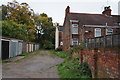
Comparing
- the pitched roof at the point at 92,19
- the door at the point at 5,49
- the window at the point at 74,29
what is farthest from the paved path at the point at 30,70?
the pitched roof at the point at 92,19

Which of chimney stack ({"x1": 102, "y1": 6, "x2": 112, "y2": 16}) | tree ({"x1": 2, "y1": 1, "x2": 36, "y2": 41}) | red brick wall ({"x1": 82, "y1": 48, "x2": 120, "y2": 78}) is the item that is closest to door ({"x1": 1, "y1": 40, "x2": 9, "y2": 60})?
red brick wall ({"x1": 82, "y1": 48, "x2": 120, "y2": 78})

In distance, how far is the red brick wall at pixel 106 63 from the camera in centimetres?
377

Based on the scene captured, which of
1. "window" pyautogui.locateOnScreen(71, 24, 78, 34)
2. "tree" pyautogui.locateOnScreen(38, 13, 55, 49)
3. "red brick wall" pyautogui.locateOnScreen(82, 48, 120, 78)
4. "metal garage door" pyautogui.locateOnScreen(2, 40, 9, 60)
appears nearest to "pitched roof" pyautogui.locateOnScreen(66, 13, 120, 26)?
"window" pyautogui.locateOnScreen(71, 24, 78, 34)

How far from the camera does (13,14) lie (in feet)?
99.9

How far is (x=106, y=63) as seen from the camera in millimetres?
4410

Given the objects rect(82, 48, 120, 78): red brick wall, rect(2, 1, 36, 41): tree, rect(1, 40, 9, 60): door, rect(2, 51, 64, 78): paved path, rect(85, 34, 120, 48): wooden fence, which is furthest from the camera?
rect(2, 1, 36, 41): tree

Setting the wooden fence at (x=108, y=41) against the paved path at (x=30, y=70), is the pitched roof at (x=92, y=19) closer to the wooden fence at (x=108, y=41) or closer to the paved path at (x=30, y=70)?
the paved path at (x=30, y=70)

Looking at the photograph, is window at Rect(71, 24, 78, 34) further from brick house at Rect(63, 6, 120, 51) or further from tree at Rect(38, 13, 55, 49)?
tree at Rect(38, 13, 55, 49)

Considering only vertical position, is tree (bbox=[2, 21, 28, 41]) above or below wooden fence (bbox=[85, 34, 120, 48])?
above

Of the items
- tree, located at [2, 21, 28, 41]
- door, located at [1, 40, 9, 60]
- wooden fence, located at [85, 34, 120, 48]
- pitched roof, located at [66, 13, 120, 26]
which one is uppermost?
pitched roof, located at [66, 13, 120, 26]

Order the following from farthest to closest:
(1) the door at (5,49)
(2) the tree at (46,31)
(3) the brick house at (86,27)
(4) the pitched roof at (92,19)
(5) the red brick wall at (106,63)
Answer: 1. (2) the tree at (46,31)
2. (4) the pitched roof at (92,19)
3. (3) the brick house at (86,27)
4. (1) the door at (5,49)
5. (5) the red brick wall at (106,63)

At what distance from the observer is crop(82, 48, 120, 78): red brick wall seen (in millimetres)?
3773

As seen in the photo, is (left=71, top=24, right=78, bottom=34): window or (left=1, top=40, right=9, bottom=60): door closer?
(left=1, top=40, right=9, bottom=60): door

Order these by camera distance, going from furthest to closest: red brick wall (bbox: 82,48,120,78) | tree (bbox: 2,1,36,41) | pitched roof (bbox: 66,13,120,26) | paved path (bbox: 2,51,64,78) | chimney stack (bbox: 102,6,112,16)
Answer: tree (bbox: 2,1,36,41) → chimney stack (bbox: 102,6,112,16) → pitched roof (bbox: 66,13,120,26) → paved path (bbox: 2,51,64,78) → red brick wall (bbox: 82,48,120,78)
